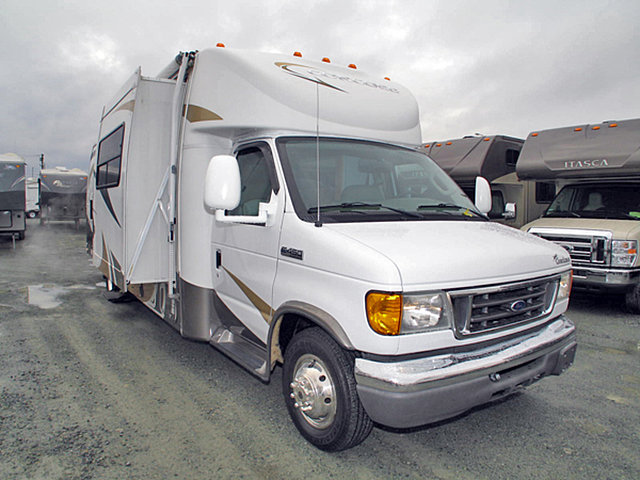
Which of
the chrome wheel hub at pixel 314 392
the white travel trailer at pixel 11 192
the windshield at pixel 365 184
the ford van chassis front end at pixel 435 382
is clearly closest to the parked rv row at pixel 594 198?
the windshield at pixel 365 184

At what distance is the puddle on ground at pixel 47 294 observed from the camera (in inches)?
292

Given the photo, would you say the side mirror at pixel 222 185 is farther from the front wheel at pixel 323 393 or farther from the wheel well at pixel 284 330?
the front wheel at pixel 323 393

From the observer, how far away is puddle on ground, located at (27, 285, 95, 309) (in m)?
7.41

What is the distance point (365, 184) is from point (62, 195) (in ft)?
81.5

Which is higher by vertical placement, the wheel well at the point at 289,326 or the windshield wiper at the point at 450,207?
the windshield wiper at the point at 450,207

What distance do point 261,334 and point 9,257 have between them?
12310 millimetres

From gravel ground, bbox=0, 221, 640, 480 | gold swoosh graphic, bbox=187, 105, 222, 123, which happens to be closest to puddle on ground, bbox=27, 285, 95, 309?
gravel ground, bbox=0, 221, 640, 480

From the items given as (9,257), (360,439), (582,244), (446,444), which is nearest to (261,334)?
(360,439)

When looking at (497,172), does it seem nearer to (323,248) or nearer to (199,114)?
(199,114)

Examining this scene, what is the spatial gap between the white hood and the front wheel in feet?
2.24

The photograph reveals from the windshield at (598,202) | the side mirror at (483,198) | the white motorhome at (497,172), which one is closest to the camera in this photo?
the side mirror at (483,198)

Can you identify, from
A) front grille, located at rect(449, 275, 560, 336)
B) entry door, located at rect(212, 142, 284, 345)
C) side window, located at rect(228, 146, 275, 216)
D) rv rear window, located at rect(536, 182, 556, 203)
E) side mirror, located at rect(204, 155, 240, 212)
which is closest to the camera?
front grille, located at rect(449, 275, 560, 336)

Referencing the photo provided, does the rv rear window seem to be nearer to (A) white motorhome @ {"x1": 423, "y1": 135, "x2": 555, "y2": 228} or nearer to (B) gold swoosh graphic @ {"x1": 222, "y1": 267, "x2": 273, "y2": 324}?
(A) white motorhome @ {"x1": 423, "y1": 135, "x2": 555, "y2": 228}

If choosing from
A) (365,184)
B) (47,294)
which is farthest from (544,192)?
(47,294)
